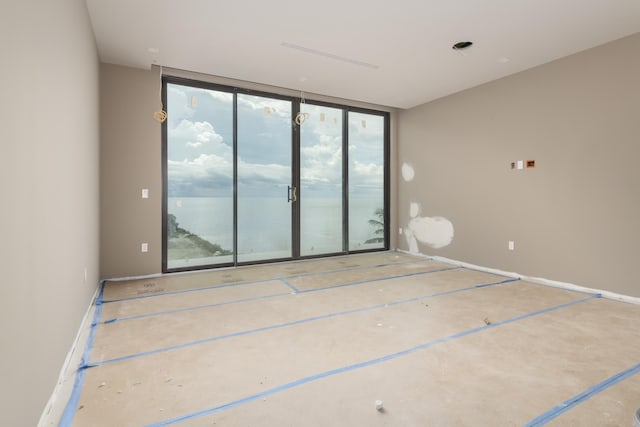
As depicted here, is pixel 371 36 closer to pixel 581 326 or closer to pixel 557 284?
pixel 581 326

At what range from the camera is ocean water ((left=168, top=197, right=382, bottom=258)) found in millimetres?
4695

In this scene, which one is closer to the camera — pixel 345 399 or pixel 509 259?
pixel 345 399

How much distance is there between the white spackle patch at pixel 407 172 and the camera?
6082 millimetres

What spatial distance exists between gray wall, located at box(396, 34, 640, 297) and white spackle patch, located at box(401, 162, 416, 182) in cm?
51

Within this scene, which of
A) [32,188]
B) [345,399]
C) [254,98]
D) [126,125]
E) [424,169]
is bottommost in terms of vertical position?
[345,399]

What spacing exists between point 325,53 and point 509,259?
3578 millimetres

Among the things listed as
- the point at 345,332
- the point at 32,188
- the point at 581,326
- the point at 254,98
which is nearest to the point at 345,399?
the point at 345,332

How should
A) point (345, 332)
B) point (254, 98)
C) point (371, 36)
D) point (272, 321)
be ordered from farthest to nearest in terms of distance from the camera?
1. point (254, 98)
2. point (371, 36)
3. point (272, 321)
4. point (345, 332)

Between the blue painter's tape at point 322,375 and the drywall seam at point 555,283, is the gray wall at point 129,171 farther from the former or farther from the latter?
the drywall seam at point 555,283

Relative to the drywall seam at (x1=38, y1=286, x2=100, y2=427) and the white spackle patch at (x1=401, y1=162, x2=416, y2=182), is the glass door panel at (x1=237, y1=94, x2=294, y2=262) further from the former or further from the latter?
the drywall seam at (x1=38, y1=286, x2=100, y2=427)

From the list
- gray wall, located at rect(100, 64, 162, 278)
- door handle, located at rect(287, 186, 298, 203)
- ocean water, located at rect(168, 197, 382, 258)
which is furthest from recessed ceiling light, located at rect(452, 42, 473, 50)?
gray wall, located at rect(100, 64, 162, 278)

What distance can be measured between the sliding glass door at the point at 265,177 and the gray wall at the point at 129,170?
17 centimetres

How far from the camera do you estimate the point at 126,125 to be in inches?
163

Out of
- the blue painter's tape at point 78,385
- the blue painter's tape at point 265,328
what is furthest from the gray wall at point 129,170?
the blue painter's tape at point 265,328
